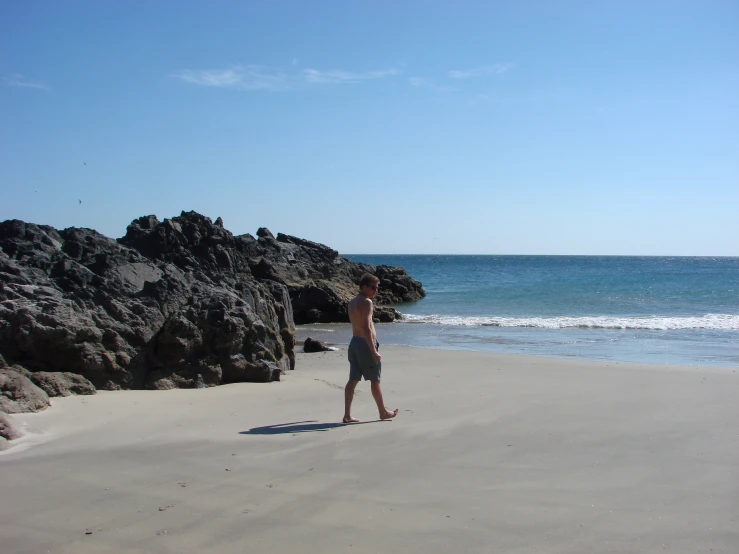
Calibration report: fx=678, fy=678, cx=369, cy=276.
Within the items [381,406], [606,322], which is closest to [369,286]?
[381,406]

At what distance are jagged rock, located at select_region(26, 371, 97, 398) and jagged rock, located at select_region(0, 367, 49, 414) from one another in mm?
452

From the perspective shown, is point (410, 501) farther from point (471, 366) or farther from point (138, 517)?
point (471, 366)

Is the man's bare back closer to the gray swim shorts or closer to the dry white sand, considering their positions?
the gray swim shorts

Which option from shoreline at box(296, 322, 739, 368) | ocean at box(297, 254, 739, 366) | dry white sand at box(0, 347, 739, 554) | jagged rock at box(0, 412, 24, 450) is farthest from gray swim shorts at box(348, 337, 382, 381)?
ocean at box(297, 254, 739, 366)

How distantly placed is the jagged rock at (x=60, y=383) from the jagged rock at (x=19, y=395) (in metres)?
0.45

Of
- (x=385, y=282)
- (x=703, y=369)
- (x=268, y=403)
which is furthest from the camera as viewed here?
(x=385, y=282)

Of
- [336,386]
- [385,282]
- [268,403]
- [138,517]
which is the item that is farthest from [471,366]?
[385,282]

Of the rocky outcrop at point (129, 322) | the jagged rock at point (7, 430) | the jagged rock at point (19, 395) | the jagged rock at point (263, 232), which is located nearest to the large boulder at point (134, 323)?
the rocky outcrop at point (129, 322)

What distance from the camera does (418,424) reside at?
612cm

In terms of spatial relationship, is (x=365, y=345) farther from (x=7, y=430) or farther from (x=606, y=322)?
(x=606, y=322)

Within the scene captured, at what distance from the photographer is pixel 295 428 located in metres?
5.98

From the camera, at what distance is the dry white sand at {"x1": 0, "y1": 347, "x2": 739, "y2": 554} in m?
3.64

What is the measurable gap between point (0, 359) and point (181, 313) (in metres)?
2.09

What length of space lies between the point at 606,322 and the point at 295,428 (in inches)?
707
